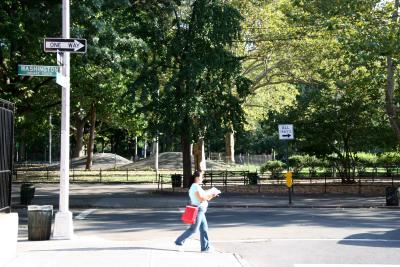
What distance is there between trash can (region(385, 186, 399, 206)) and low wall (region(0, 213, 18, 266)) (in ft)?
51.4

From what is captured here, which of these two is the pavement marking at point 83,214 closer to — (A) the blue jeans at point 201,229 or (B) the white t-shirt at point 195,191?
(A) the blue jeans at point 201,229

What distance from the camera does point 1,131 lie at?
953 cm

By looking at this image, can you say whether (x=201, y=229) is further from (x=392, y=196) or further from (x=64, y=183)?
(x=392, y=196)

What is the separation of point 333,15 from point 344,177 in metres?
13.8

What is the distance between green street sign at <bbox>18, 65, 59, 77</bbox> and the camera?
1181 centimetres

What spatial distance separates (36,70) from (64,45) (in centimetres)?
86

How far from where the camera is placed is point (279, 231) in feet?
46.0

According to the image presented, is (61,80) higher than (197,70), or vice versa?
(197,70)

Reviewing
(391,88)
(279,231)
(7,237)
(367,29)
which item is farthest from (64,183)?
(391,88)

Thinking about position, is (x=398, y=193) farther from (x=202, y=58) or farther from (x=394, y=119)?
(x=202, y=58)

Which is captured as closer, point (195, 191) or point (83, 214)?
point (195, 191)

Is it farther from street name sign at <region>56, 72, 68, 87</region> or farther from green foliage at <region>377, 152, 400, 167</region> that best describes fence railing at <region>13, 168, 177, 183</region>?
street name sign at <region>56, 72, 68, 87</region>

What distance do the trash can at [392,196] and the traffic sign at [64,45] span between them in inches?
551

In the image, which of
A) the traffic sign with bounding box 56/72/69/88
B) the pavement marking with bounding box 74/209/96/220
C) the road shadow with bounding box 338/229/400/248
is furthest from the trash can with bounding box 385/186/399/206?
the traffic sign with bounding box 56/72/69/88
